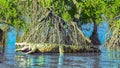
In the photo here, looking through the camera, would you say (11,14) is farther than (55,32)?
Yes

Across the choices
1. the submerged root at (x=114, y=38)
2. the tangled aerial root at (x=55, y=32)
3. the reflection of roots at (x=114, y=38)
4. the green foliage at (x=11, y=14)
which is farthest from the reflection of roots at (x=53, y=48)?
the green foliage at (x=11, y=14)

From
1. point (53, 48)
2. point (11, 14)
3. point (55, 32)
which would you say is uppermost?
point (11, 14)

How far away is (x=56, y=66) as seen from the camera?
2105cm

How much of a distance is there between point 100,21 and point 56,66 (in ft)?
65.7

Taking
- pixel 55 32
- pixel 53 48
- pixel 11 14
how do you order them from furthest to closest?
pixel 11 14, pixel 55 32, pixel 53 48

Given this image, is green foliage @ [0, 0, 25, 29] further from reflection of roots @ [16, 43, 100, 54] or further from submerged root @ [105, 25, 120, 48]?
submerged root @ [105, 25, 120, 48]

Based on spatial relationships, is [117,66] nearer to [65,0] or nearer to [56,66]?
[56,66]

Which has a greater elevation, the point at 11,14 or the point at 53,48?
the point at 11,14

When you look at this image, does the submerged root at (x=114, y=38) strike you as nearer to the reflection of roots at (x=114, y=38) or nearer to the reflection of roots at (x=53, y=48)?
the reflection of roots at (x=114, y=38)

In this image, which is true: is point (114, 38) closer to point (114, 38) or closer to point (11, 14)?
point (114, 38)

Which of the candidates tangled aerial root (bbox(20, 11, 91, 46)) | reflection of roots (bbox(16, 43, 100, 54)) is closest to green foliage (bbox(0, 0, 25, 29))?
tangled aerial root (bbox(20, 11, 91, 46))

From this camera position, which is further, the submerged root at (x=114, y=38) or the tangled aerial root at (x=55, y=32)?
the tangled aerial root at (x=55, y=32)

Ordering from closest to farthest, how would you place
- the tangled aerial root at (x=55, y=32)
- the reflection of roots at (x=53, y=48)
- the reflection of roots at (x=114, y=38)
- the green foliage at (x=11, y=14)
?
the reflection of roots at (x=114, y=38), the reflection of roots at (x=53, y=48), the tangled aerial root at (x=55, y=32), the green foliage at (x=11, y=14)

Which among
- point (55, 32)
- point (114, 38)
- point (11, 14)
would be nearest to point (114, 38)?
point (114, 38)
